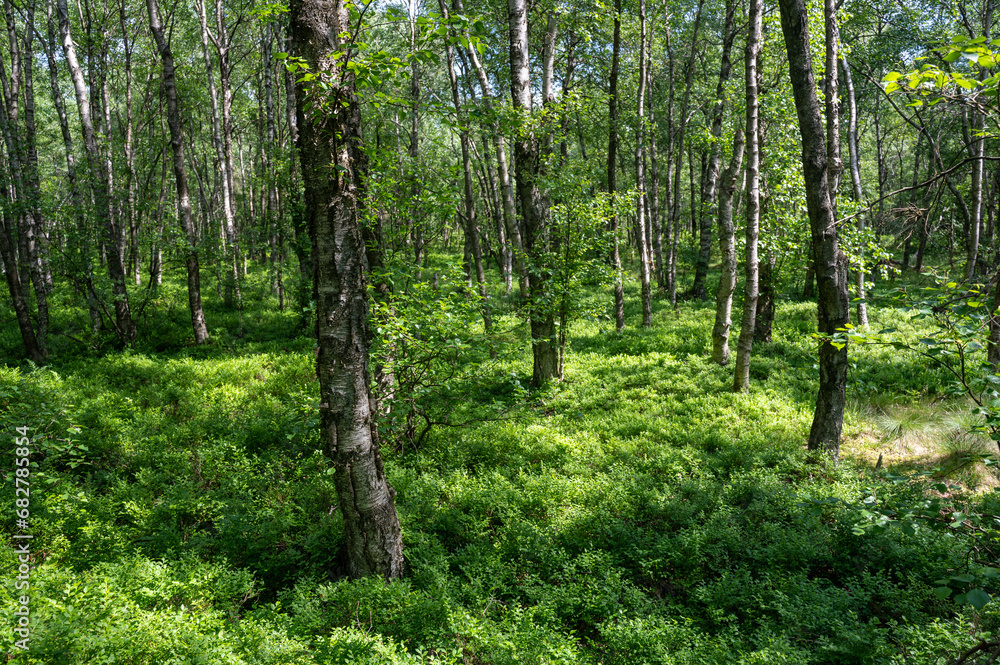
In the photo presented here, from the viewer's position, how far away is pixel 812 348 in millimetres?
11438

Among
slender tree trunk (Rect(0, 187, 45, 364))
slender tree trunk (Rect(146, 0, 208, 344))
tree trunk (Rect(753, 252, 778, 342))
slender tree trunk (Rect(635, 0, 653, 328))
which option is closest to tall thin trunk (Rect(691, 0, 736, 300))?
slender tree trunk (Rect(635, 0, 653, 328))

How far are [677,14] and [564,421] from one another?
65.6 ft

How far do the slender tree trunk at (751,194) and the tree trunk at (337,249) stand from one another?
287 inches

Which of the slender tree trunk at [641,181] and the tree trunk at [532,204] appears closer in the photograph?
the tree trunk at [532,204]

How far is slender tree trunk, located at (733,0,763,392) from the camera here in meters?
8.64

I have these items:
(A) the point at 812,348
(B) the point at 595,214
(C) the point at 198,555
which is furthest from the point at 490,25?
(C) the point at 198,555

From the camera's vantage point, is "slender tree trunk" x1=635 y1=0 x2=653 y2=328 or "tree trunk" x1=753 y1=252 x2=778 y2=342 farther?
"slender tree trunk" x1=635 y1=0 x2=653 y2=328

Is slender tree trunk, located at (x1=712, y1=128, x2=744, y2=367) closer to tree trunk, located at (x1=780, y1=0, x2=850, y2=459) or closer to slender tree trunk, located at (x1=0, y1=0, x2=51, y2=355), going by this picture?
tree trunk, located at (x1=780, y1=0, x2=850, y2=459)

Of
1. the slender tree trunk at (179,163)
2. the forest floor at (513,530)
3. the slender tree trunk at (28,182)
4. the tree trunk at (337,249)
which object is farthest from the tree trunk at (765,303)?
the slender tree trunk at (28,182)

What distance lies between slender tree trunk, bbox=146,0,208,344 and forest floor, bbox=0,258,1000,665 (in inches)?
131

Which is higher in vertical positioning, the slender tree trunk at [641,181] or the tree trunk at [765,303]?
the slender tree trunk at [641,181]

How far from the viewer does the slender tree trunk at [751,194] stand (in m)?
8.64

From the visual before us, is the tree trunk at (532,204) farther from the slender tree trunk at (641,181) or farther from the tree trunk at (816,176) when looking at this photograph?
the slender tree trunk at (641,181)

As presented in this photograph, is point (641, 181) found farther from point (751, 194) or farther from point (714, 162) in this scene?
point (751, 194)
